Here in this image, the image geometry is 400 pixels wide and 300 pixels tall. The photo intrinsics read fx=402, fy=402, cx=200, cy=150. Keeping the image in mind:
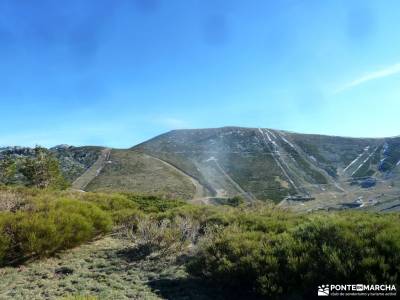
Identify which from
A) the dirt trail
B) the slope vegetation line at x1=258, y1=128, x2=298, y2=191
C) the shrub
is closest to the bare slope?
the dirt trail

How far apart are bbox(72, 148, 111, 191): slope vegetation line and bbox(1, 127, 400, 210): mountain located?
21 centimetres

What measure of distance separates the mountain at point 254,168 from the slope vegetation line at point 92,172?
0.21 m

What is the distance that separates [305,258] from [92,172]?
8537 cm

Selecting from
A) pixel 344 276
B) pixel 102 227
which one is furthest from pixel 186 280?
pixel 102 227

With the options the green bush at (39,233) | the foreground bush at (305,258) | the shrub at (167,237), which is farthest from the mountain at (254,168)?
the foreground bush at (305,258)

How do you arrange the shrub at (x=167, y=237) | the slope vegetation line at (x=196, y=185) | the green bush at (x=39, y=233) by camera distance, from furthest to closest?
1. the slope vegetation line at (x=196, y=185)
2. the shrub at (x=167, y=237)
3. the green bush at (x=39, y=233)

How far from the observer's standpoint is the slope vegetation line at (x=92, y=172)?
7508 centimetres

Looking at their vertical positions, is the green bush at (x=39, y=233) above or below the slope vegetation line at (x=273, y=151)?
below

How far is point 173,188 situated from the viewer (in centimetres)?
7444

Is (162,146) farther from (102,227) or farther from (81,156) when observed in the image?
(102,227)

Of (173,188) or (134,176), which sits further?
(134,176)

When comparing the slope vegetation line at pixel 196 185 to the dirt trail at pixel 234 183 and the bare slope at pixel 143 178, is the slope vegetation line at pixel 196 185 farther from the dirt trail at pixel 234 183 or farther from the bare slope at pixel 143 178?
the dirt trail at pixel 234 183

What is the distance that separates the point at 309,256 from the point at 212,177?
91703mm

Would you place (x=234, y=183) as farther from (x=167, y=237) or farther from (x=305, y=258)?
(x=305, y=258)
